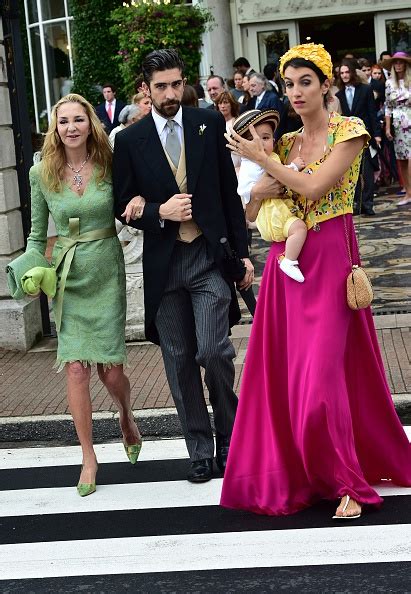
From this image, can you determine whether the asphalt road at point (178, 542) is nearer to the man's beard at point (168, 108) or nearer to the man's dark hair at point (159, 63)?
the man's beard at point (168, 108)

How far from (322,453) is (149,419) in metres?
2.22

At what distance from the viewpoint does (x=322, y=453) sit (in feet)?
16.9

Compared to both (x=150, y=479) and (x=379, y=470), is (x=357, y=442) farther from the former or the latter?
(x=150, y=479)

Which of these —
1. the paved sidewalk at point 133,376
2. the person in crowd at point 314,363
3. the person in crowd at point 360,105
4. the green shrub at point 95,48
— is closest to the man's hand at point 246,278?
the person in crowd at point 314,363

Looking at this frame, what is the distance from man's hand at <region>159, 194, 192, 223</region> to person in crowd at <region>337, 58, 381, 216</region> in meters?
9.68

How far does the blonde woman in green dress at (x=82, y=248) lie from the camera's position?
5.93m

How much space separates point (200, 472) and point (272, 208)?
1.45 m

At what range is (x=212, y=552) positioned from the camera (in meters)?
4.98

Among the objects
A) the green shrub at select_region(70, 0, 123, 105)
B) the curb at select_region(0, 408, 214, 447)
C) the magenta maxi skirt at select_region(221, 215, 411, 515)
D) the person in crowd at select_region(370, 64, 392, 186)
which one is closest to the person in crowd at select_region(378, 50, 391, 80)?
the person in crowd at select_region(370, 64, 392, 186)

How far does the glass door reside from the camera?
24906 millimetres

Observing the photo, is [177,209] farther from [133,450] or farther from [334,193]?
[133,450]

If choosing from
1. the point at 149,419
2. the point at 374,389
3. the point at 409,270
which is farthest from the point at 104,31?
the point at 374,389

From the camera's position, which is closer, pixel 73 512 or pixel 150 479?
pixel 73 512

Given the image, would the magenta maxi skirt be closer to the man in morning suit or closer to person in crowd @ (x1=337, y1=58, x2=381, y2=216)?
the man in morning suit
